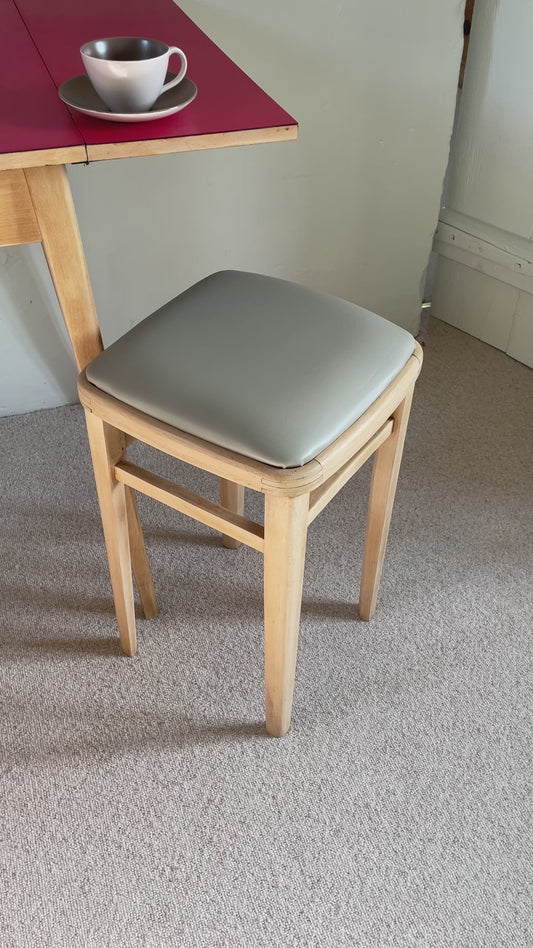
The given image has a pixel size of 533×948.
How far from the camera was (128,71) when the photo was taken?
34.4 inches

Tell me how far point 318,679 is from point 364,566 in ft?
0.64

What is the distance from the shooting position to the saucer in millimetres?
886

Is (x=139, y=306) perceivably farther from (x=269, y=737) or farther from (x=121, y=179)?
(x=269, y=737)

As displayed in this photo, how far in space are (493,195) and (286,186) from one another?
0.51 metres

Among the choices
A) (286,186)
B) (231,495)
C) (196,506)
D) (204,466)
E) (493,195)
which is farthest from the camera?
(493,195)

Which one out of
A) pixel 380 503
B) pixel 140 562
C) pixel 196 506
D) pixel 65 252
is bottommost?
pixel 140 562

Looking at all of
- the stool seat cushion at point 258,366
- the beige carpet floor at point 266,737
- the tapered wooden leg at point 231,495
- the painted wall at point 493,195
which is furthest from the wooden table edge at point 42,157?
the painted wall at point 493,195

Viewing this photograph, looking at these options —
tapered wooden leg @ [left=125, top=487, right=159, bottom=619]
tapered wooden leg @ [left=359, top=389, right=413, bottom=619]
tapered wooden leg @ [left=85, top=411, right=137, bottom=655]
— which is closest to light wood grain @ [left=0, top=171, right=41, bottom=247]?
tapered wooden leg @ [left=85, top=411, right=137, bottom=655]

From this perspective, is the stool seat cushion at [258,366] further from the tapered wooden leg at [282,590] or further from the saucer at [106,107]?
the saucer at [106,107]

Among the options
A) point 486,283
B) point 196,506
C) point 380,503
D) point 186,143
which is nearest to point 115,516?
point 196,506

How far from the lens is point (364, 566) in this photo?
4.30 feet

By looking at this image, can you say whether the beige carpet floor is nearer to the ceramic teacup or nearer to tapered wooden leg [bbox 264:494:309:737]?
tapered wooden leg [bbox 264:494:309:737]

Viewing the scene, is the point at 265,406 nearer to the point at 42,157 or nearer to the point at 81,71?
the point at 42,157

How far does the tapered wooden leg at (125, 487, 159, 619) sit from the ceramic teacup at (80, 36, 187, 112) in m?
0.52
